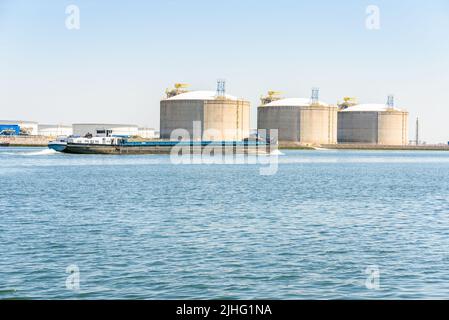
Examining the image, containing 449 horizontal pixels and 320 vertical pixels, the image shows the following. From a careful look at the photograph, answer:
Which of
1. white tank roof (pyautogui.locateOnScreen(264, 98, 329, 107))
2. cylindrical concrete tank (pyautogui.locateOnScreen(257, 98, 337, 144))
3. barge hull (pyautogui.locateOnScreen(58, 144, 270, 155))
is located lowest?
barge hull (pyautogui.locateOnScreen(58, 144, 270, 155))

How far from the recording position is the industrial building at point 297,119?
183 metres

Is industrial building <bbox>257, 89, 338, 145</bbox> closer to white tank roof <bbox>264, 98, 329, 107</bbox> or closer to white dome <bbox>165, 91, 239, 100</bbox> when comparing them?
white tank roof <bbox>264, 98, 329, 107</bbox>

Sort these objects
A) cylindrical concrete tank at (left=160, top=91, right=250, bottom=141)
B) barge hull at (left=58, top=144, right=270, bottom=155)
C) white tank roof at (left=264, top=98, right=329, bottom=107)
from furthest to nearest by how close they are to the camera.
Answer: white tank roof at (left=264, top=98, right=329, bottom=107), cylindrical concrete tank at (left=160, top=91, right=250, bottom=141), barge hull at (left=58, top=144, right=270, bottom=155)

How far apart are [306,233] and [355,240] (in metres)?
2.28

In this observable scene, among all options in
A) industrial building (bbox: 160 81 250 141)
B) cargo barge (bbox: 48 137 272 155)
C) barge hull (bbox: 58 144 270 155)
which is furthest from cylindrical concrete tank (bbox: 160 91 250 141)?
barge hull (bbox: 58 144 270 155)

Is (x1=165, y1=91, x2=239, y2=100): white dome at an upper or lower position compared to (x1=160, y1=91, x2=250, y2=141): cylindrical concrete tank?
upper

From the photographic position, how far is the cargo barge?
12638 cm

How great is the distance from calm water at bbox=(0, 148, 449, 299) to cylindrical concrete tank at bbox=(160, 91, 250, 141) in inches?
4333

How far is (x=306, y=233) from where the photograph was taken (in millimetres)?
26969

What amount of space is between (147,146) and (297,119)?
206 ft

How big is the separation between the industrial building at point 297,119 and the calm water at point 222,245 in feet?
453

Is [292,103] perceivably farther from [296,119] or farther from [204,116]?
[204,116]

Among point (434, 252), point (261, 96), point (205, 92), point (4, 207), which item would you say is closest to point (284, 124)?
point (261, 96)

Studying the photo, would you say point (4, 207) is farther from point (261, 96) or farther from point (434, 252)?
point (261, 96)
